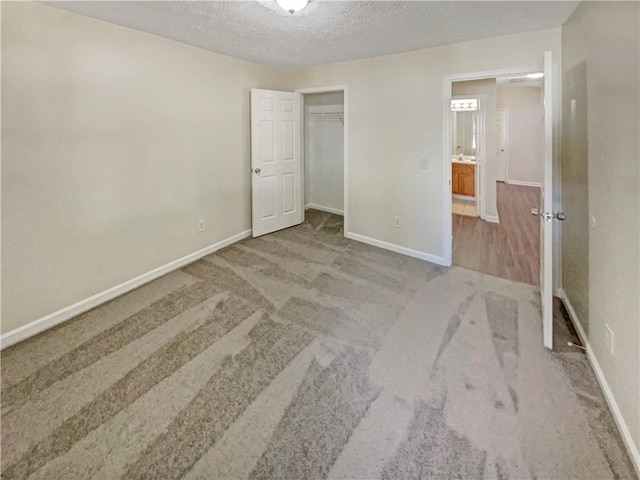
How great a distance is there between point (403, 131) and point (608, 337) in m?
2.92

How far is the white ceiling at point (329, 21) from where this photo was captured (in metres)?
2.56

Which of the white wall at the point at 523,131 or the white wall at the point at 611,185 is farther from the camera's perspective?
the white wall at the point at 523,131

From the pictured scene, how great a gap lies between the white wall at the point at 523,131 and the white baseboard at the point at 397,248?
6.71 metres

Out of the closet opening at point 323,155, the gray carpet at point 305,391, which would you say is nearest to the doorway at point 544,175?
the gray carpet at point 305,391

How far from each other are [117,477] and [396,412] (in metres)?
1.32

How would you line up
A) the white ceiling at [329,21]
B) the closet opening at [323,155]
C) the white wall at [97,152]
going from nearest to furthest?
the white wall at [97,152], the white ceiling at [329,21], the closet opening at [323,155]

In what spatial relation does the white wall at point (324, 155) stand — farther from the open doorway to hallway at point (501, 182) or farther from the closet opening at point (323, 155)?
the open doorway to hallway at point (501, 182)

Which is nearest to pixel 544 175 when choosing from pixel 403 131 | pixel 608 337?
pixel 608 337

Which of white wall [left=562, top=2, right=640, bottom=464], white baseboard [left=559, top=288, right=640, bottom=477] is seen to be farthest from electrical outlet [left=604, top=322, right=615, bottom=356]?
white baseboard [left=559, top=288, right=640, bottom=477]

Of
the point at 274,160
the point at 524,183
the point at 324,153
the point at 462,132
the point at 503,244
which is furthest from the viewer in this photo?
the point at 524,183

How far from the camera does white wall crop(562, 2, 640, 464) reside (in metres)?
1.53

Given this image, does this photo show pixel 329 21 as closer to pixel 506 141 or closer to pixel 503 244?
pixel 503 244

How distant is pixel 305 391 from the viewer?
6.41 ft

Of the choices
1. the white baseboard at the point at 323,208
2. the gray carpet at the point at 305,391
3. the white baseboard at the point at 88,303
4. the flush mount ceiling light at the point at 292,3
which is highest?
the flush mount ceiling light at the point at 292,3
